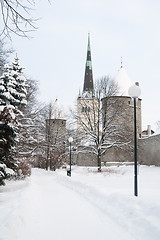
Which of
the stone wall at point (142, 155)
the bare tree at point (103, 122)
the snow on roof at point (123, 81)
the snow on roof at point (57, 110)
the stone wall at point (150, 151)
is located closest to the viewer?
the bare tree at point (103, 122)

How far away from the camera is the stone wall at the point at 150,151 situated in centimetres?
2854

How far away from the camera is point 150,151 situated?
30.1 m

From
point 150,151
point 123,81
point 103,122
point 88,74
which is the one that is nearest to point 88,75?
point 88,74

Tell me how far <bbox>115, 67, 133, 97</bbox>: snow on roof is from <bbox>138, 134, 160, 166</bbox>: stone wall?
26.8ft

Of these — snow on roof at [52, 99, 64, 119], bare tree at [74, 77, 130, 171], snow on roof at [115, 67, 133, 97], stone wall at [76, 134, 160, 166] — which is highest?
snow on roof at [115, 67, 133, 97]

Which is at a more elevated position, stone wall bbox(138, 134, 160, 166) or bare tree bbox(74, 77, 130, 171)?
bare tree bbox(74, 77, 130, 171)

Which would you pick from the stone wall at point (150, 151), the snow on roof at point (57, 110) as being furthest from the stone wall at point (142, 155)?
the snow on roof at point (57, 110)

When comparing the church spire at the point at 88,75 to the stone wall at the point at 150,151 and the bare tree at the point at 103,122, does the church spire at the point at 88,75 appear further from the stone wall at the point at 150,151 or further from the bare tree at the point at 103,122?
the bare tree at the point at 103,122

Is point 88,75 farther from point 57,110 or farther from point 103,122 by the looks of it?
point 103,122

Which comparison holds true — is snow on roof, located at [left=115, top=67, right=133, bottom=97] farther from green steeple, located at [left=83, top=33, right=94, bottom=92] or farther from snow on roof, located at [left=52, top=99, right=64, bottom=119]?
green steeple, located at [left=83, top=33, right=94, bottom=92]

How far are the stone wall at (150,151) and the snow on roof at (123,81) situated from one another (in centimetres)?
818

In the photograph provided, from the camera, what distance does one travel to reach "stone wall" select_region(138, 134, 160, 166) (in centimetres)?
2854

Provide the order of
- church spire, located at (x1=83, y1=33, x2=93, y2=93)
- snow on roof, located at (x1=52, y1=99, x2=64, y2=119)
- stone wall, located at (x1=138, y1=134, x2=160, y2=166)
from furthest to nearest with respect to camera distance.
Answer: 1. church spire, located at (x1=83, y1=33, x2=93, y2=93)
2. snow on roof, located at (x1=52, y1=99, x2=64, y2=119)
3. stone wall, located at (x1=138, y1=134, x2=160, y2=166)

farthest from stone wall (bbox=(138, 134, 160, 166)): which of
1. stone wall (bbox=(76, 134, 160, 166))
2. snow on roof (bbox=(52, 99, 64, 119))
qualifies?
snow on roof (bbox=(52, 99, 64, 119))
